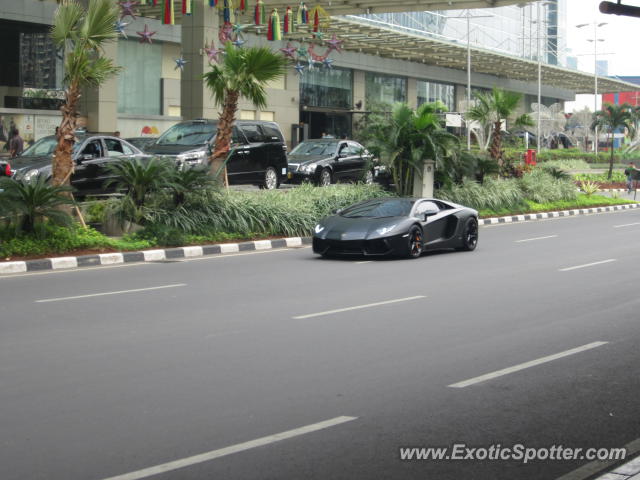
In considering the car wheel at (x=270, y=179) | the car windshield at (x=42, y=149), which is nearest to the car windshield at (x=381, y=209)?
the car windshield at (x=42, y=149)

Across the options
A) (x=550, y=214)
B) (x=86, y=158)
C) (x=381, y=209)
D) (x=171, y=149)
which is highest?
(x=171, y=149)

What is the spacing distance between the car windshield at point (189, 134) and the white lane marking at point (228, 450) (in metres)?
19.3

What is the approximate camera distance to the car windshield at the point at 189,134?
25125mm

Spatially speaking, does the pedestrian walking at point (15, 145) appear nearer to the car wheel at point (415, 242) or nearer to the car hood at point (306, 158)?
the car hood at point (306, 158)

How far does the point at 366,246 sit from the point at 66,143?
5.67 m

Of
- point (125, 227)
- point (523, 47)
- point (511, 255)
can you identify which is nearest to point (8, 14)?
point (125, 227)

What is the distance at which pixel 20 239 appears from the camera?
1585 cm

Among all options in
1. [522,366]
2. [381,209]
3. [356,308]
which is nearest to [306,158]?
[381,209]

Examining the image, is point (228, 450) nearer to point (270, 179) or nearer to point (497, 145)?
point (270, 179)

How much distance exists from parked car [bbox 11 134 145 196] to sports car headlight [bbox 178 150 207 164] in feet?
7.20

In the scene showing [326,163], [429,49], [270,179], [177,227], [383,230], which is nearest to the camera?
[383,230]

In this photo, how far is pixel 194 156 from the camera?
24.2 metres

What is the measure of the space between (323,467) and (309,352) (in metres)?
3.18

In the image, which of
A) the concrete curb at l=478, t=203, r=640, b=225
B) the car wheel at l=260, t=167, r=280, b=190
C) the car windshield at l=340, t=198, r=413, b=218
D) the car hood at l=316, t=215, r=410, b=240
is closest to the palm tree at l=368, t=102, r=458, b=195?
the concrete curb at l=478, t=203, r=640, b=225
